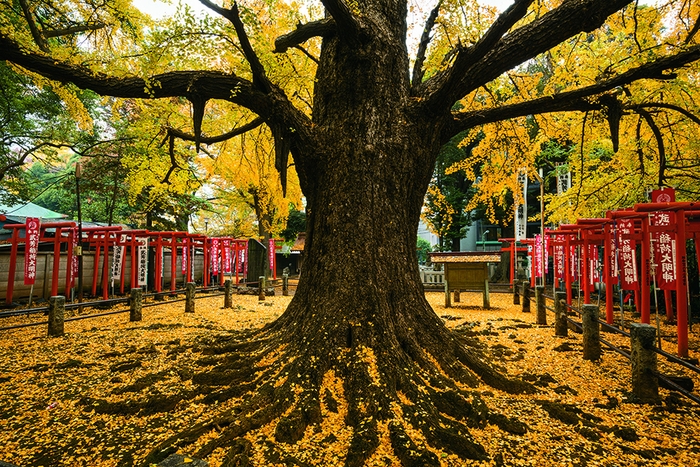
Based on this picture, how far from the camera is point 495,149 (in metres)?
7.95

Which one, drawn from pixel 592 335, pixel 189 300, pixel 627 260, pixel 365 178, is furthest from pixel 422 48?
pixel 189 300

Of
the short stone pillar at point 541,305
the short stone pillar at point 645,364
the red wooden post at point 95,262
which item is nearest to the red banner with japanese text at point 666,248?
the short stone pillar at point 645,364

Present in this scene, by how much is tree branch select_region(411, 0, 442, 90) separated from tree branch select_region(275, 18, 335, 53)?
4.62 feet

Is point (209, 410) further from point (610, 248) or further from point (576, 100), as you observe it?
point (610, 248)

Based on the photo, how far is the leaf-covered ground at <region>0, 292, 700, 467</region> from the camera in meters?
2.70

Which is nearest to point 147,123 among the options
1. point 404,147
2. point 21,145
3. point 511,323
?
point 404,147

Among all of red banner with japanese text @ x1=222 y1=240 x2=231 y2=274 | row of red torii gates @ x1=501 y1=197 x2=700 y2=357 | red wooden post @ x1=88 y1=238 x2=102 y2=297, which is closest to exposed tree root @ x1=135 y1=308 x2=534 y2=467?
row of red torii gates @ x1=501 y1=197 x2=700 y2=357

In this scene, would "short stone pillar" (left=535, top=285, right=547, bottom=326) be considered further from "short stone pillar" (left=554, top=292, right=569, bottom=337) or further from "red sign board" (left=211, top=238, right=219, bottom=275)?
"red sign board" (left=211, top=238, right=219, bottom=275)

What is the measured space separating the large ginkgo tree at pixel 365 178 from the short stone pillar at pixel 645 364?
3.87 feet

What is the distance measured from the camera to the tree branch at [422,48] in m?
5.25

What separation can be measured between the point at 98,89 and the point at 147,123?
3572 mm

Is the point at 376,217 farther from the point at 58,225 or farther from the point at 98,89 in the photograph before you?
the point at 58,225

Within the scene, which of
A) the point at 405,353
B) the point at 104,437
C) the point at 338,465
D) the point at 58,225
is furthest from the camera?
the point at 58,225

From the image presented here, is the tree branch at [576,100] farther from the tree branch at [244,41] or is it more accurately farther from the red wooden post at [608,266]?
the red wooden post at [608,266]
